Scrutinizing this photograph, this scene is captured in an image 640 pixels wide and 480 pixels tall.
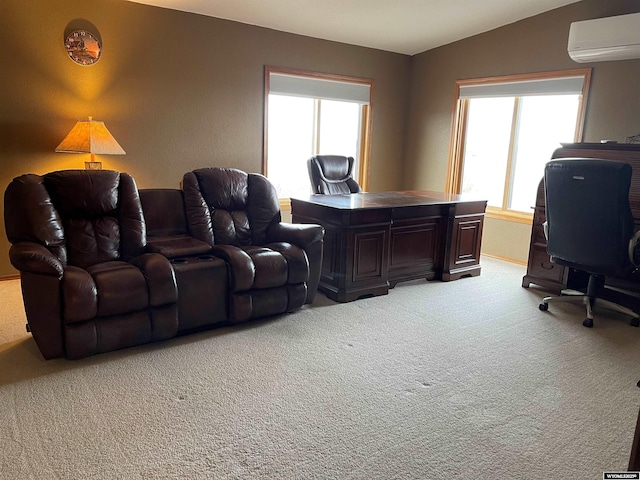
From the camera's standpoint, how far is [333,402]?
91.9 inches

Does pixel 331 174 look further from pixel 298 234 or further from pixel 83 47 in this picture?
pixel 83 47

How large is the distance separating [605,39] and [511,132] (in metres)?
1.40

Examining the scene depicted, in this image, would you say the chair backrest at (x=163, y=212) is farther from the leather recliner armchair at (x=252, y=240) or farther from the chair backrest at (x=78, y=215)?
the chair backrest at (x=78, y=215)

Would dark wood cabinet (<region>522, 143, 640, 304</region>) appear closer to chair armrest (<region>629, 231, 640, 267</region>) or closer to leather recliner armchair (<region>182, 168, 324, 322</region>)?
chair armrest (<region>629, 231, 640, 267</region>)

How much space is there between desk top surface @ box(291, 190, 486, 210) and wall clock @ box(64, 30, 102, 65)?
2.18 m

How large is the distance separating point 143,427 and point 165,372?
1.73ft

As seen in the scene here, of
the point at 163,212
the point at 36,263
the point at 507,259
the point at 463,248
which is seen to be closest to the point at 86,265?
the point at 36,263

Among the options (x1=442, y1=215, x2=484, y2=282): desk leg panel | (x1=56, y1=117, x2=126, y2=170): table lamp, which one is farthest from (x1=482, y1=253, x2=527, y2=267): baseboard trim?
(x1=56, y1=117, x2=126, y2=170): table lamp

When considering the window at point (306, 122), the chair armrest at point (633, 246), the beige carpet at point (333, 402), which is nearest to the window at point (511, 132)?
the window at point (306, 122)

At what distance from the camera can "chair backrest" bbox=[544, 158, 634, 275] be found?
3.23m

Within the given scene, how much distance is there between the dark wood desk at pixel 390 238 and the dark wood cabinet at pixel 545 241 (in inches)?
21.2

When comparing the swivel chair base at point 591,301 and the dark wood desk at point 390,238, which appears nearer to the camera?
the swivel chair base at point 591,301

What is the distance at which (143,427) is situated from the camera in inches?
81.9

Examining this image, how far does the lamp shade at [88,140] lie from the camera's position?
12.5 ft
